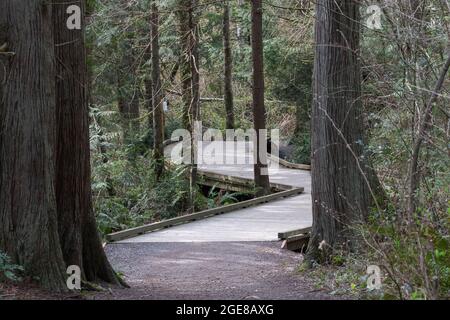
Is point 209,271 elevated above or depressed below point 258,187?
below

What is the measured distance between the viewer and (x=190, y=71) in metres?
23.0

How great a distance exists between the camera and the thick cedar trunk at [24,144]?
26.7 feet

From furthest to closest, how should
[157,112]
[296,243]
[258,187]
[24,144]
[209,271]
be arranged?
1. [157,112]
2. [258,187]
3. [296,243]
4. [209,271]
5. [24,144]

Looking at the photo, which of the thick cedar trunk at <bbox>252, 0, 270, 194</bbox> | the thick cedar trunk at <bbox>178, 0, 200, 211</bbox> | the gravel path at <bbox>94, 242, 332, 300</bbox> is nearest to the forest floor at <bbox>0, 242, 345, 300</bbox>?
the gravel path at <bbox>94, 242, 332, 300</bbox>

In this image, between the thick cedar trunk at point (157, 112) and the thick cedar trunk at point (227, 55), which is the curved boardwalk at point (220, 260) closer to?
the thick cedar trunk at point (157, 112)

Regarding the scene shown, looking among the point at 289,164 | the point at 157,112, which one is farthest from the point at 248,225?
the point at 289,164

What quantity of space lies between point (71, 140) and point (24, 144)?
1.46 m

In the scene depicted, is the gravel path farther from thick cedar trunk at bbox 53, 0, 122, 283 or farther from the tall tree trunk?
the tall tree trunk

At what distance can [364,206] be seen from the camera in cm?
1203

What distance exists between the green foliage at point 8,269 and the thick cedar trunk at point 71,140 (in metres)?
1.33

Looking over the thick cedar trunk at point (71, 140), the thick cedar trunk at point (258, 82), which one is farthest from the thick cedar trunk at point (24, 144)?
the thick cedar trunk at point (258, 82)

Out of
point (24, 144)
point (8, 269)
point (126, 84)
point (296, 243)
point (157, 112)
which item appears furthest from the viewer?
point (126, 84)

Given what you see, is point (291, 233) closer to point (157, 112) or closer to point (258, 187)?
point (258, 187)

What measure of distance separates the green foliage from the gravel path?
1024 mm
